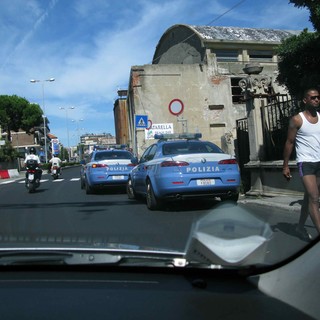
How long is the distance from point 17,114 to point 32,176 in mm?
57772

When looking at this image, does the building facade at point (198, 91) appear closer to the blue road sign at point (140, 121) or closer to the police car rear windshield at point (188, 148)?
the blue road sign at point (140, 121)

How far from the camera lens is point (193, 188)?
876cm

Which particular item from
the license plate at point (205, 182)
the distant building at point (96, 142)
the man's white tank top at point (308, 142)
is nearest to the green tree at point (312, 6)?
the license plate at point (205, 182)

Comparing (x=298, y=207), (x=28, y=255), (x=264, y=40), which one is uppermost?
(x=264, y=40)

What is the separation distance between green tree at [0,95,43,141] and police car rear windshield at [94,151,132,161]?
57814 mm

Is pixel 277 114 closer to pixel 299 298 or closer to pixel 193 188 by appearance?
pixel 193 188

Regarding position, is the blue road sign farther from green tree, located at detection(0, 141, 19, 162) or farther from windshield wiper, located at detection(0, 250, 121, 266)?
green tree, located at detection(0, 141, 19, 162)

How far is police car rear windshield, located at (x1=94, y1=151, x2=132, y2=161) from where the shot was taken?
48.1 feet

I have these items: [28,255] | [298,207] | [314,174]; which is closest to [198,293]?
[28,255]

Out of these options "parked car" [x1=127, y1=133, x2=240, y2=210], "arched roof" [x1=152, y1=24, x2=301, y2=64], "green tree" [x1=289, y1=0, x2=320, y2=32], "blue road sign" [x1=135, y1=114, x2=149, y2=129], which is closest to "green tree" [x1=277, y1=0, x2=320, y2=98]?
"green tree" [x1=289, y1=0, x2=320, y2=32]

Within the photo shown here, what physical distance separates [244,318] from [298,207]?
20.9 ft

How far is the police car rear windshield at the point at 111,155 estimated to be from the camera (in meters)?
14.7

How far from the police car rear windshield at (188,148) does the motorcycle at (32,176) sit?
295 inches

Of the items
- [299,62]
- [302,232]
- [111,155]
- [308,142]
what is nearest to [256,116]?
[299,62]
